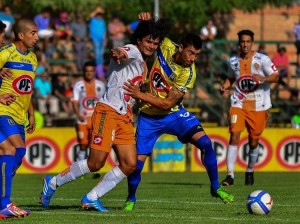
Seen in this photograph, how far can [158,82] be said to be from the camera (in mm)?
14234

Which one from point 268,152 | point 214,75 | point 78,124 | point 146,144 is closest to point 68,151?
point 78,124

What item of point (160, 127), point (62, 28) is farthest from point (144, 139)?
point (62, 28)

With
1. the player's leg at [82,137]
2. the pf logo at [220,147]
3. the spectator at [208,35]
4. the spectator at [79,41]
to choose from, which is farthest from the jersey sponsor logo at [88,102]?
the spectator at [208,35]

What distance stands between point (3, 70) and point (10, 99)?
545 millimetres

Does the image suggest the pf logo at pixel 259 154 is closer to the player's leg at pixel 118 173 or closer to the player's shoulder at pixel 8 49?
the player's leg at pixel 118 173

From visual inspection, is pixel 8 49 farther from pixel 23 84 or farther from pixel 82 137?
pixel 82 137

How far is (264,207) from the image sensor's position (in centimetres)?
1246

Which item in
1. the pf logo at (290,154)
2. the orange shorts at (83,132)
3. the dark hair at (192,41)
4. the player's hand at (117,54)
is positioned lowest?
the pf logo at (290,154)

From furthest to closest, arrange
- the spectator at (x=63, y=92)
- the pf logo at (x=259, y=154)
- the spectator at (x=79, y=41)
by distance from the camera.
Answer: the spectator at (x=79, y=41), the spectator at (x=63, y=92), the pf logo at (x=259, y=154)

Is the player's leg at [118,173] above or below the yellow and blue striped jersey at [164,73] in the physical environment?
below

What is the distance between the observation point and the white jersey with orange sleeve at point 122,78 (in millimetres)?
13008

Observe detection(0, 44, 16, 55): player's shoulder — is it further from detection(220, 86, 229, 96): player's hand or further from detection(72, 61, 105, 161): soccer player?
detection(72, 61, 105, 161): soccer player

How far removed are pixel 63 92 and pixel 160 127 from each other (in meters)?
15.7

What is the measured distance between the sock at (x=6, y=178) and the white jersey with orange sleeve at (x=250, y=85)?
7268 mm
